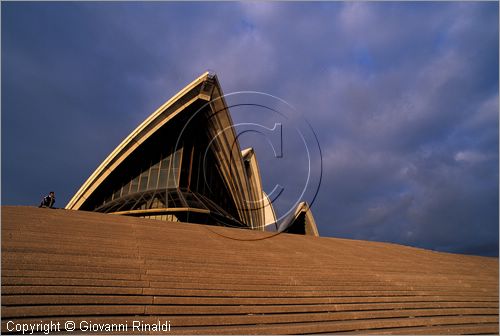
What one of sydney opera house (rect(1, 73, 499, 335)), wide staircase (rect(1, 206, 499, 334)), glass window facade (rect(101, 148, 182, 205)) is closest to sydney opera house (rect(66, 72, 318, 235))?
glass window facade (rect(101, 148, 182, 205))

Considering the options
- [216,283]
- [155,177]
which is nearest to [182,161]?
[155,177]

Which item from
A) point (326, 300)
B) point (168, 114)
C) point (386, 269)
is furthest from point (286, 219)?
point (326, 300)

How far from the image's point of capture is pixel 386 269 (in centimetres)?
661

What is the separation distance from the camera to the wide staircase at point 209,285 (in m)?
3.21

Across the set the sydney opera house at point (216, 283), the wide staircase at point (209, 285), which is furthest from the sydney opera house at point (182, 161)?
the wide staircase at point (209, 285)

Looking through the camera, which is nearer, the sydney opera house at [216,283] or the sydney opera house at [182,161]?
the sydney opera house at [216,283]

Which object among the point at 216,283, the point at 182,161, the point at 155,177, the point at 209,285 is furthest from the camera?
the point at 155,177

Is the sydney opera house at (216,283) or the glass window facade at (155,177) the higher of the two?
the glass window facade at (155,177)

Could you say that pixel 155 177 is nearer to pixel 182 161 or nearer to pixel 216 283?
pixel 182 161

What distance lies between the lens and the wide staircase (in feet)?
10.5

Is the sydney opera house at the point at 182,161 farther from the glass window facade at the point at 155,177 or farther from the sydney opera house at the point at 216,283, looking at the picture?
the sydney opera house at the point at 216,283

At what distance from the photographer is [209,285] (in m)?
4.16

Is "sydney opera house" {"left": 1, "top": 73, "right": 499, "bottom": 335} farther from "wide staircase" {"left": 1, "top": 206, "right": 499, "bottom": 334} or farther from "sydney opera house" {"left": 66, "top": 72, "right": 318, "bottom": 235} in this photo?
"sydney opera house" {"left": 66, "top": 72, "right": 318, "bottom": 235}

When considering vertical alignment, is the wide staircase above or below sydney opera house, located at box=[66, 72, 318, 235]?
below
